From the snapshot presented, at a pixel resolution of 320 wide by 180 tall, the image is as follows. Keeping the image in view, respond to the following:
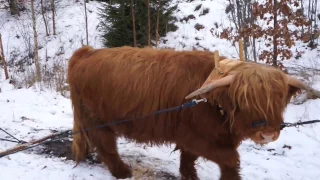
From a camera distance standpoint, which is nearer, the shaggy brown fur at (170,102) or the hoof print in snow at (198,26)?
the shaggy brown fur at (170,102)

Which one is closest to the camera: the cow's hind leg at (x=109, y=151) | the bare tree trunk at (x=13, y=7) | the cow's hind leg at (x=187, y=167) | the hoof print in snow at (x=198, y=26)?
the cow's hind leg at (x=109, y=151)

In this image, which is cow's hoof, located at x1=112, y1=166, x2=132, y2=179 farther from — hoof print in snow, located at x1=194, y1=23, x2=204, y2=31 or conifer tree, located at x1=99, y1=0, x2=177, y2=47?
hoof print in snow, located at x1=194, y1=23, x2=204, y2=31

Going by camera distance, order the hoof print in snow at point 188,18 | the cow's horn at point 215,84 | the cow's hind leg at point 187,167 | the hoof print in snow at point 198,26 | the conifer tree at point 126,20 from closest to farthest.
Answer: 1. the cow's horn at point 215,84
2. the cow's hind leg at point 187,167
3. the conifer tree at point 126,20
4. the hoof print in snow at point 198,26
5. the hoof print in snow at point 188,18

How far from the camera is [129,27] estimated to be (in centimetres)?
1448

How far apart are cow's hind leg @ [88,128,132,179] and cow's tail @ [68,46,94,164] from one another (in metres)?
0.19

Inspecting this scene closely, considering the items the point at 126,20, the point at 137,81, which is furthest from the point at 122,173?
the point at 126,20

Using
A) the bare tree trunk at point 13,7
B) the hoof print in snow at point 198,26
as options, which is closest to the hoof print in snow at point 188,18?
the hoof print in snow at point 198,26

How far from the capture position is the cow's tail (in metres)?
3.74

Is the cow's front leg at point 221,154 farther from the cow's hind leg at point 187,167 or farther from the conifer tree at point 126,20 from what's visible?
the conifer tree at point 126,20

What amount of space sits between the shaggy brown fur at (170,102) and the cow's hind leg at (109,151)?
11 mm

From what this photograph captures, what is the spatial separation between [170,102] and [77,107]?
1.19 m

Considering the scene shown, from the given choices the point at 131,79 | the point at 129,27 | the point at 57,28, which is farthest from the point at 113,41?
the point at 131,79

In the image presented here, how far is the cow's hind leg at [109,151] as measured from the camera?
3.74 metres

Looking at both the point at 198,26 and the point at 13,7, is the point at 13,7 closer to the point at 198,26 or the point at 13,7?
the point at 13,7
